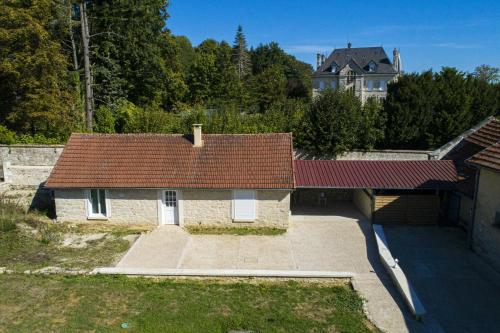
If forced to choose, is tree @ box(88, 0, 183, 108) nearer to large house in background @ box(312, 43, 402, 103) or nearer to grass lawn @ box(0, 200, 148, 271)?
grass lawn @ box(0, 200, 148, 271)

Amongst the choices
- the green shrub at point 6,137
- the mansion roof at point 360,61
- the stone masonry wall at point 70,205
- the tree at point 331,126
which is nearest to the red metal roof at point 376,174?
the tree at point 331,126

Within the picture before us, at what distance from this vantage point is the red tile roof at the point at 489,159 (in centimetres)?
1387

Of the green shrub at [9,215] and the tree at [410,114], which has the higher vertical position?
the tree at [410,114]

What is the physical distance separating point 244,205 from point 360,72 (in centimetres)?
4122

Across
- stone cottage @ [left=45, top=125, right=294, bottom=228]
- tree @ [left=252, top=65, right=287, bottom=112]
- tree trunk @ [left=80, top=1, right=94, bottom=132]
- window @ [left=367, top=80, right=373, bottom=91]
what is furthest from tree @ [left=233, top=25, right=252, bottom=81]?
stone cottage @ [left=45, top=125, right=294, bottom=228]

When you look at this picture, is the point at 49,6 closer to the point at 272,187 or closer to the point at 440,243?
the point at 272,187

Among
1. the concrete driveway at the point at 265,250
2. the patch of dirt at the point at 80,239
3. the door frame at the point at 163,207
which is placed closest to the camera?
the concrete driveway at the point at 265,250

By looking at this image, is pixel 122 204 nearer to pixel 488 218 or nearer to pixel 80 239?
pixel 80 239

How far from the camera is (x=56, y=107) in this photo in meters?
24.5

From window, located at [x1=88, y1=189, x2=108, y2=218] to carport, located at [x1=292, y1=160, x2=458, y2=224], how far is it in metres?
Answer: 9.10

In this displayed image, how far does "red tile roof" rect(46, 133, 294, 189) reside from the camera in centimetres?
1736

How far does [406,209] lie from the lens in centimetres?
1825

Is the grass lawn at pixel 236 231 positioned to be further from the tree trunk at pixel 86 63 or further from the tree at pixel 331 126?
the tree trunk at pixel 86 63

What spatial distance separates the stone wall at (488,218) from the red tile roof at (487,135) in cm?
516
